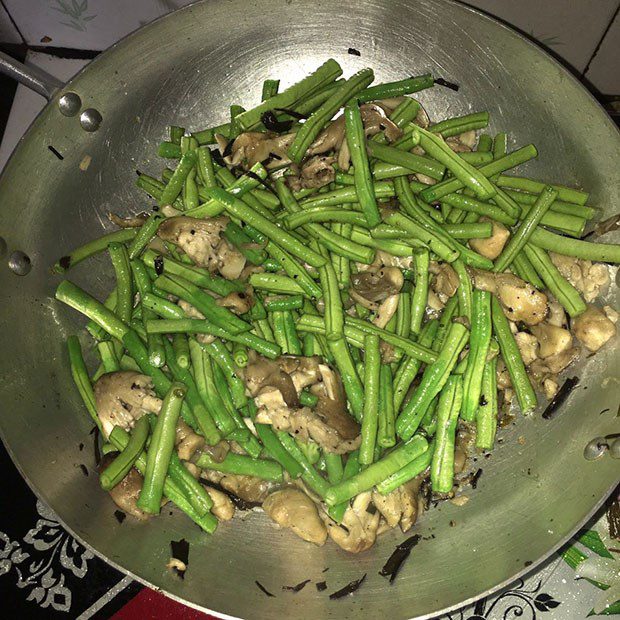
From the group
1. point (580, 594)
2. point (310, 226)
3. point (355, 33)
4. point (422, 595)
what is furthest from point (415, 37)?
point (580, 594)

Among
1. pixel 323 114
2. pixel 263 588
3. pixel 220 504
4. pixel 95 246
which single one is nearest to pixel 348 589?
pixel 263 588

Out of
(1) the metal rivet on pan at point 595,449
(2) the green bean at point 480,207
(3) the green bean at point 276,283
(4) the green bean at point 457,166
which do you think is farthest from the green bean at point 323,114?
(1) the metal rivet on pan at point 595,449

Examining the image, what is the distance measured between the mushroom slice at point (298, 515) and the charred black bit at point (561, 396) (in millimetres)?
1397

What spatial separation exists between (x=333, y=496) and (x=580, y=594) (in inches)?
65.7

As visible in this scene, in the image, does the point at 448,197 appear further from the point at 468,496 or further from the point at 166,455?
the point at 166,455

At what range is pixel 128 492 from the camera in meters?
3.33

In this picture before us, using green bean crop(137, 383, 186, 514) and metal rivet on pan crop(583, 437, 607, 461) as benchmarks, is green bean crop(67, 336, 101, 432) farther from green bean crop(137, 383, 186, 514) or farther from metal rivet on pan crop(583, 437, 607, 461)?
metal rivet on pan crop(583, 437, 607, 461)

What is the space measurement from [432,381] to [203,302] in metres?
1.24

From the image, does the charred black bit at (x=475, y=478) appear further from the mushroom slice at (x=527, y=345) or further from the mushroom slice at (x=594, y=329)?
the mushroom slice at (x=594, y=329)

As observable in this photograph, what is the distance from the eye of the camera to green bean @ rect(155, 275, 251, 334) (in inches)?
125

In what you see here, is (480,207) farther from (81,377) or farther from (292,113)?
(81,377)

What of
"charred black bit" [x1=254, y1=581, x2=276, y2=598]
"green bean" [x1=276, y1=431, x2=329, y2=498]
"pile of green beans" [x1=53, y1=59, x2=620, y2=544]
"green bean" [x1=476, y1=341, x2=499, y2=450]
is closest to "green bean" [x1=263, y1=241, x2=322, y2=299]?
"pile of green beans" [x1=53, y1=59, x2=620, y2=544]

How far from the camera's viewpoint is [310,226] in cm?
333

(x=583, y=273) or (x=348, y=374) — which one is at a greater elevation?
(x=583, y=273)
